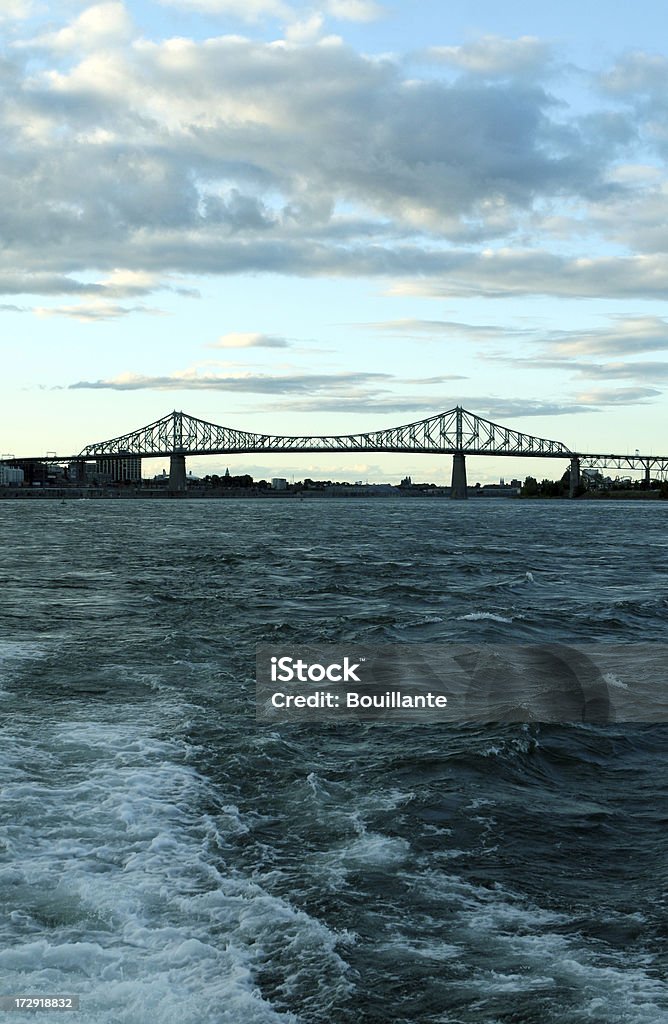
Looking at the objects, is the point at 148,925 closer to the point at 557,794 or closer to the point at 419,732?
the point at 557,794

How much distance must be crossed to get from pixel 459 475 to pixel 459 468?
8.79ft

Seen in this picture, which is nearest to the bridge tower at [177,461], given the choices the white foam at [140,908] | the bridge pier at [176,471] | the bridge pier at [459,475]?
the bridge pier at [176,471]

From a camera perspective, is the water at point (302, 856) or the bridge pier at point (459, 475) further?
the bridge pier at point (459, 475)

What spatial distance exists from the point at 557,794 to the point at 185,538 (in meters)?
48.6

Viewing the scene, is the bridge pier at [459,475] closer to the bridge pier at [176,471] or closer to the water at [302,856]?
the bridge pier at [176,471]

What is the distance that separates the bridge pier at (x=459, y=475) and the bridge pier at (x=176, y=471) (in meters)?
51.7

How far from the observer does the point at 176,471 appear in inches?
7569

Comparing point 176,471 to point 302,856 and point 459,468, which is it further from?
point 302,856

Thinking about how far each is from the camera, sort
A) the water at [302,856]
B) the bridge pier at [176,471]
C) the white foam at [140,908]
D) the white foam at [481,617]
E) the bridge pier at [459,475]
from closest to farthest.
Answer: the white foam at [140,908] → the water at [302,856] → the white foam at [481,617] → the bridge pier at [459,475] → the bridge pier at [176,471]

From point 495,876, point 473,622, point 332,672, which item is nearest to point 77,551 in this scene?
point 473,622

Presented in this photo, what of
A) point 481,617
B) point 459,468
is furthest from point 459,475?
point 481,617

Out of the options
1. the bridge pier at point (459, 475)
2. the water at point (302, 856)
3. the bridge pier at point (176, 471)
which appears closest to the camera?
the water at point (302, 856)

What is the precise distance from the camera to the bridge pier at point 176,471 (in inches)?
7385

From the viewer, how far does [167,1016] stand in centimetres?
526
